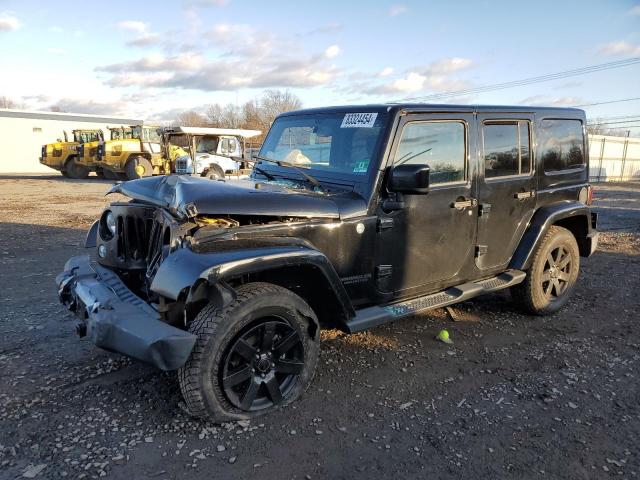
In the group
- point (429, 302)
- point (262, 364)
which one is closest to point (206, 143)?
point (429, 302)

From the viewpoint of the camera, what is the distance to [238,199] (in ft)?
9.71

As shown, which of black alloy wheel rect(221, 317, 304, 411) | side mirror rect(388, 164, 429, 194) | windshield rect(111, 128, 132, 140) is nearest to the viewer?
black alloy wheel rect(221, 317, 304, 411)

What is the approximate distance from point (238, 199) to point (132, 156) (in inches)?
785

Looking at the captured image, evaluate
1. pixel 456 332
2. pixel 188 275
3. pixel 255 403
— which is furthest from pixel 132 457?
pixel 456 332

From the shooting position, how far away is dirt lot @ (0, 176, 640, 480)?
2578 millimetres

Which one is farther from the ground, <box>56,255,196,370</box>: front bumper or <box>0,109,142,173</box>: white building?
<box>0,109,142,173</box>: white building

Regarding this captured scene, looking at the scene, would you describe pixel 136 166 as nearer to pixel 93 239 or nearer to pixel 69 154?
pixel 69 154

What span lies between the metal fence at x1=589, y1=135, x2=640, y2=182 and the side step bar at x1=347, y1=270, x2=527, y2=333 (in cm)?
3208

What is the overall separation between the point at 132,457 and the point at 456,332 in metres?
2.98

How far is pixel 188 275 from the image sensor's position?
258cm

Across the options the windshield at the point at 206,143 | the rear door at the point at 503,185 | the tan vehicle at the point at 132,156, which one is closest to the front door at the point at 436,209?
the rear door at the point at 503,185

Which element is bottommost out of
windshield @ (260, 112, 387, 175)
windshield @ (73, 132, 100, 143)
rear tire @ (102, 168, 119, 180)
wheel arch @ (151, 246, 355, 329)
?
rear tire @ (102, 168, 119, 180)

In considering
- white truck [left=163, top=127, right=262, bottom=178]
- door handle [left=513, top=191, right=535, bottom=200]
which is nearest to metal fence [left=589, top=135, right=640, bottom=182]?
white truck [left=163, top=127, right=262, bottom=178]

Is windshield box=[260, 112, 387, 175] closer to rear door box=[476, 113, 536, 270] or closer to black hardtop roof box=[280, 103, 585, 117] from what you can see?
black hardtop roof box=[280, 103, 585, 117]
